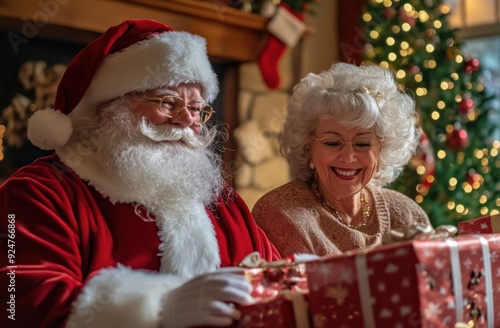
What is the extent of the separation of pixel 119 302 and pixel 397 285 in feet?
1.98

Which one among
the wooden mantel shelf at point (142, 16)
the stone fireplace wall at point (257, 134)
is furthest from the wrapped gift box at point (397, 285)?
the stone fireplace wall at point (257, 134)

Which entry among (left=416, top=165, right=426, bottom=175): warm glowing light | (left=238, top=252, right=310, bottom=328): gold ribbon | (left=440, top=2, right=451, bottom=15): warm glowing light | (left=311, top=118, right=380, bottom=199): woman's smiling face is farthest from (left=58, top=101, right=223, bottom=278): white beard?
(left=440, top=2, right=451, bottom=15): warm glowing light

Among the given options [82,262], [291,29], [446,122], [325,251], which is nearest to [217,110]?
[291,29]

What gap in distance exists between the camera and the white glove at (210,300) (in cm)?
138

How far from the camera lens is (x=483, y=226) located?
1.93 metres

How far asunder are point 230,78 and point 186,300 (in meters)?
3.15

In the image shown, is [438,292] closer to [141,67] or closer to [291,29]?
[141,67]

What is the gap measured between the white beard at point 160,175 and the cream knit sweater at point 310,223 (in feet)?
0.98

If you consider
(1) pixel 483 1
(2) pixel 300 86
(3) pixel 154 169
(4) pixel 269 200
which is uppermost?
(1) pixel 483 1

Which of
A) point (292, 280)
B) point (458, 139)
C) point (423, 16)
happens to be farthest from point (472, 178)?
point (292, 280)

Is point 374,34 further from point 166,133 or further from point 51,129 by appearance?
point 51,129

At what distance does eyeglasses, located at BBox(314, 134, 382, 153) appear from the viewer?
2.26 m

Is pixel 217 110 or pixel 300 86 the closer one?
pixel 300 86

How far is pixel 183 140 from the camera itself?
1998 mm
